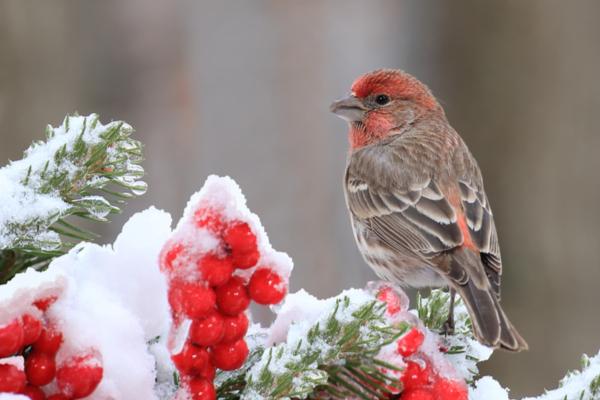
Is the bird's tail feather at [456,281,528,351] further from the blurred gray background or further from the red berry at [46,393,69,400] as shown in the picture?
the blurred gray background

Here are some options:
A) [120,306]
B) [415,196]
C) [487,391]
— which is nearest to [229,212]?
[120,306]

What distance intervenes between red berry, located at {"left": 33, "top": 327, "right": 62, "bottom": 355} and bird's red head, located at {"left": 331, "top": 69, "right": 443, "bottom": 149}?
103 inches

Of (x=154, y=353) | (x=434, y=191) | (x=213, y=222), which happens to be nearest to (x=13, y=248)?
(x=154, y=353)

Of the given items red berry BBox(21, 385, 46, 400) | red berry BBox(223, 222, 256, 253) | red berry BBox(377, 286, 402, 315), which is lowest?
red berry BBox(21, 385, 46, 400)

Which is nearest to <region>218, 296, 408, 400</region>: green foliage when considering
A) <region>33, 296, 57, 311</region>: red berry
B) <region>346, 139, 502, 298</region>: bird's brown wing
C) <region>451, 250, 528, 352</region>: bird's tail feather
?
<region>33, 296, 57, 311</region>: red berry

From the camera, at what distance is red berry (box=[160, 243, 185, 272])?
1259mm

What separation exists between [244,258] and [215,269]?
43 mm

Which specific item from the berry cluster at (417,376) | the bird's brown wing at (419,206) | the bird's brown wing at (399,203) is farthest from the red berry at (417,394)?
the bird's brown wing at (399,203)

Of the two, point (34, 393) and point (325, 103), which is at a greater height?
point (325, 103)

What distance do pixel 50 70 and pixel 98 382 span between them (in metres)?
5.71

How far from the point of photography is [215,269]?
1.24 meters

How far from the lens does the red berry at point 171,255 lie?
1259 mm

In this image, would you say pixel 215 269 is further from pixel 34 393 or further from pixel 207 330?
pixel 34 393

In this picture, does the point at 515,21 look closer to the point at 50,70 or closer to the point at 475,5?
the point at 475,5
